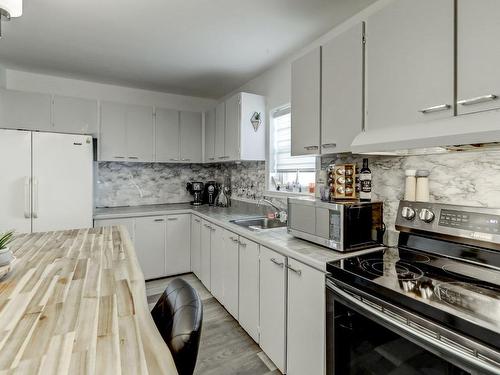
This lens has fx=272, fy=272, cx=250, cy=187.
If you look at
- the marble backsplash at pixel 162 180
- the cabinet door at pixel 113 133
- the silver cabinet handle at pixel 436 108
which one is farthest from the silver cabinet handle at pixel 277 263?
the cabinet door at pixel 113 133

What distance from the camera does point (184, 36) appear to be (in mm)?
2287

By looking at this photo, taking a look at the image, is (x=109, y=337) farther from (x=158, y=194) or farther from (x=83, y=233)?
(x=158, y=194)

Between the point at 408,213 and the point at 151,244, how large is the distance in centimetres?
276

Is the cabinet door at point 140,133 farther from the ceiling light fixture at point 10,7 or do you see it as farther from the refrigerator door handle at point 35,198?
the ceiling light fixture at point 10,7

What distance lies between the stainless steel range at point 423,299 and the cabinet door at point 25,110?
3.36 meters

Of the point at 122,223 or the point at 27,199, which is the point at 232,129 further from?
the point at 27,199

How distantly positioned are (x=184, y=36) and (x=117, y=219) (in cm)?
206

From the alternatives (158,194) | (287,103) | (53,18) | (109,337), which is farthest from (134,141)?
(109,337)

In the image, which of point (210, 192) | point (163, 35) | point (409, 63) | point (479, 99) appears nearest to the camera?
point (479, 99)

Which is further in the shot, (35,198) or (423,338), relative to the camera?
(35,198)

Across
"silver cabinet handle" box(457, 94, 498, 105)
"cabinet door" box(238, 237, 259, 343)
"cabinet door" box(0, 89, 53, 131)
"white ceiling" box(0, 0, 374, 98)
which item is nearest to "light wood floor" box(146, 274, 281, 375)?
"cabinet door" box(238, 237, 259, 343)

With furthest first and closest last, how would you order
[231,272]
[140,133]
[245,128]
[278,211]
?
[140,133], [245,128], [278,211], [231,272]

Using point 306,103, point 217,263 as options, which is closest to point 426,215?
point 306,103

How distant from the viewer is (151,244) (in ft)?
10.7
